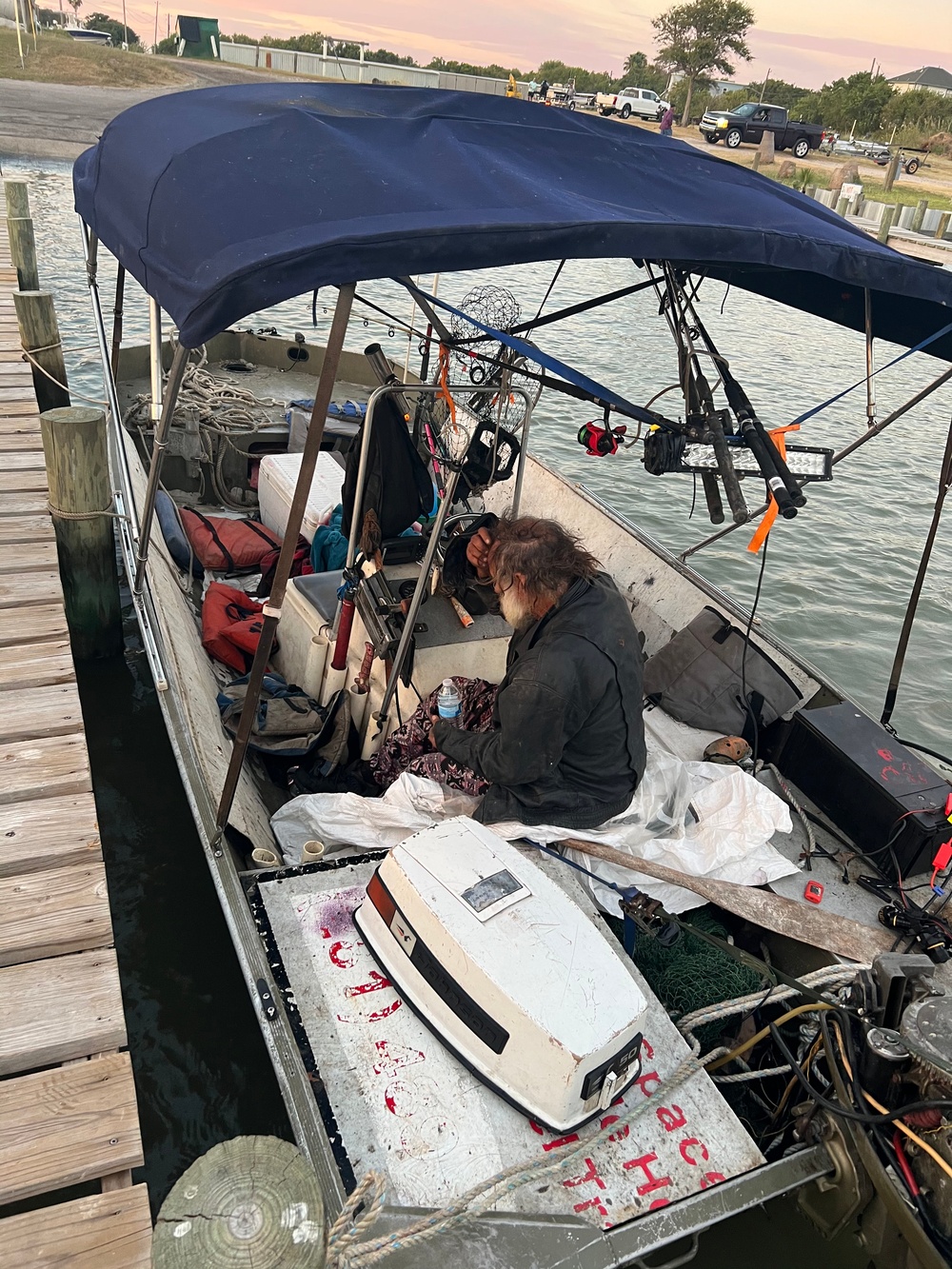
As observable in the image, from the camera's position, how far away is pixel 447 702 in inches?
139

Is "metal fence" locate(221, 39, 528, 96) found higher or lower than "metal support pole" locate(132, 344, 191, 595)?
higher

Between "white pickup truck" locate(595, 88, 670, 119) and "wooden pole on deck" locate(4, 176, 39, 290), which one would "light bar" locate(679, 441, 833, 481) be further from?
"white pickup truck" locate(595, 88, 670, 119)

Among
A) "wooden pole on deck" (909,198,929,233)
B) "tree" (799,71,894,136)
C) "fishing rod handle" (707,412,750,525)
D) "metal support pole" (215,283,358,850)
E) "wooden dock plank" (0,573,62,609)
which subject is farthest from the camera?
"tree" (799,71,894,136)

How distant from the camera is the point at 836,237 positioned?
3.15m

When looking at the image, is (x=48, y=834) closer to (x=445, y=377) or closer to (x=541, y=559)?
(x=541, y=559)

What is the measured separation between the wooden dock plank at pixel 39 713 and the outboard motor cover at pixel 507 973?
1904 millimetres

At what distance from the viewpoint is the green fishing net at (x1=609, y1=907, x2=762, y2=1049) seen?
2.93 m

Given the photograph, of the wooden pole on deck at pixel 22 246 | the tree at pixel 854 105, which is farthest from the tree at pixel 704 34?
the wooden pole on deck at pixel 22 246

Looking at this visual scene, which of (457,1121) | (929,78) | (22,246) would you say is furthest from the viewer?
(929,78)

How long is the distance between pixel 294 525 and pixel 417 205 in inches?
39.4

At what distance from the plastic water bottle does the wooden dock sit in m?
1.38

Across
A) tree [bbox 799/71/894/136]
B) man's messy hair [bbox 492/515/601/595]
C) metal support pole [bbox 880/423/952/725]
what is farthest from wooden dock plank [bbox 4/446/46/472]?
tree [bbox 799/71/894/136]

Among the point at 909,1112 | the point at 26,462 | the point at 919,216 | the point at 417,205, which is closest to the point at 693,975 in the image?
the point at 909,1112

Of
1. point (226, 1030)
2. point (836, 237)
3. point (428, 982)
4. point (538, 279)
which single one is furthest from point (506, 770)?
point (538, 279)
